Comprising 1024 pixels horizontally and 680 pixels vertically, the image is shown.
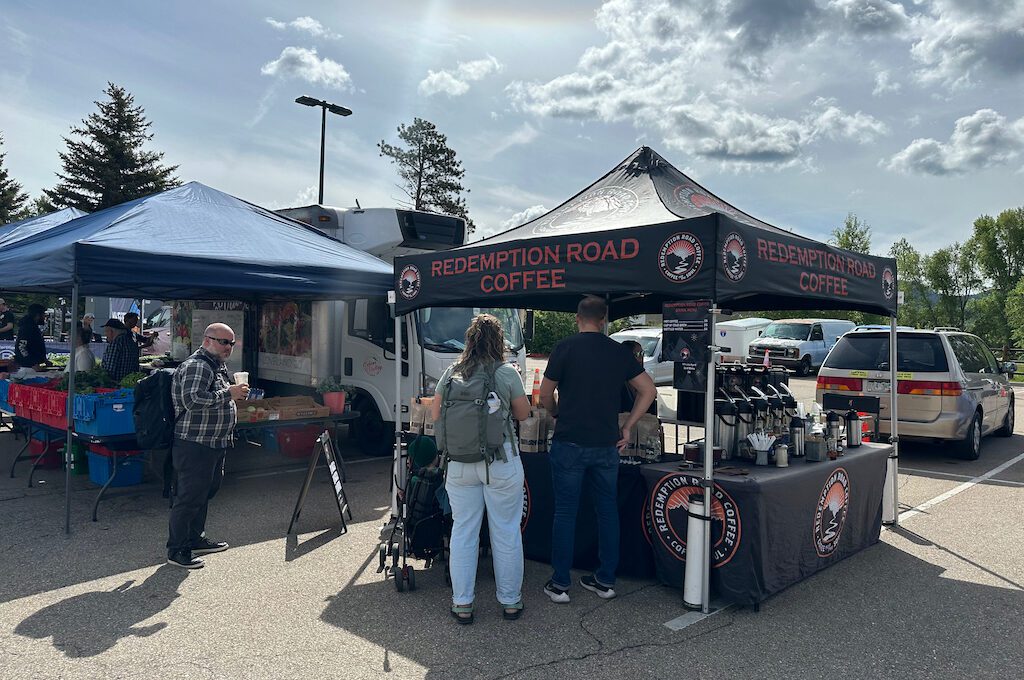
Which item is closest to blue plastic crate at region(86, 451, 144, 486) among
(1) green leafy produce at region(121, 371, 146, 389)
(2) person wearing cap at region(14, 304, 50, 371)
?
(1) green leafy produce at region(121, 371, 146, 389)

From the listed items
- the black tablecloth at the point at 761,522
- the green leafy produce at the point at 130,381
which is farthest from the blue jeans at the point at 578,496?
the green leafy produce at the point at 130,381

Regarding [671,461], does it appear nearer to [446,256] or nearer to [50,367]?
[446,256]

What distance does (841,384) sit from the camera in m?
9.50

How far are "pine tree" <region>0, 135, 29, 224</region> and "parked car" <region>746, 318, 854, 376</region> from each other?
37718 millimetres

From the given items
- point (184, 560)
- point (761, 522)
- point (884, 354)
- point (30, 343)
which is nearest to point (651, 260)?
point (761, 522)

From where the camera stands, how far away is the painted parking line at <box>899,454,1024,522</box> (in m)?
Answer: 6.78

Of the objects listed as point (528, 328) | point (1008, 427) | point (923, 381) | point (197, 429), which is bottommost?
point (1008, 427)

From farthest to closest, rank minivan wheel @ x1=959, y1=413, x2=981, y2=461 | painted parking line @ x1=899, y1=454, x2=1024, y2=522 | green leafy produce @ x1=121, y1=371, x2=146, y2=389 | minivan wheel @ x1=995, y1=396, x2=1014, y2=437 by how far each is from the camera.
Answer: minivan wheel @ x1=995, y1=396, x2=1014, y2=437
minivan wheel @ x1=959, y1=413, x2=981, y2=461
green leafy produce @ x1=121, y1=371, x2=146, y2=389
painted parking line @ x1=899, y1=454, x2=1024, y2=522

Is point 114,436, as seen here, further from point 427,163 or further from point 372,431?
point 427,163

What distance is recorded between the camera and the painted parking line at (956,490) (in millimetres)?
6777

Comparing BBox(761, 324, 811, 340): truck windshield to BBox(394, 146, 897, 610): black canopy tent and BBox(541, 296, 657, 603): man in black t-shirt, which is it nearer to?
BBox(394, 146, 897, 610): black canopy tent

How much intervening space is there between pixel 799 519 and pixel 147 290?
8404mm

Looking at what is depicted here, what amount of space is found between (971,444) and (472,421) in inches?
321

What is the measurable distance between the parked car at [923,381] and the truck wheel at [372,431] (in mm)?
5423
